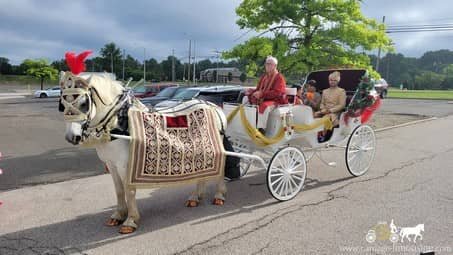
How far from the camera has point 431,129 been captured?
1305cm

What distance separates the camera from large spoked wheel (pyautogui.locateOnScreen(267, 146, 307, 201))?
5.09 metres

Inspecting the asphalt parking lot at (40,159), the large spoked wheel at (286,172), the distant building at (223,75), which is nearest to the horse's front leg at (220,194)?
the large spoked wheel at (286,172)

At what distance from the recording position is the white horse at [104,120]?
357 cm

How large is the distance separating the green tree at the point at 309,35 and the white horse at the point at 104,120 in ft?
23.1

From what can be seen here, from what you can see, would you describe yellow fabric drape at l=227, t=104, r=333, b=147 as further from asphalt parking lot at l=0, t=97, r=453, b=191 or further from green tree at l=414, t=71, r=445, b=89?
green tree at l=414, t=71, r=445, b=89

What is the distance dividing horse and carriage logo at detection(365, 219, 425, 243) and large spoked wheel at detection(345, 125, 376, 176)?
2170mm

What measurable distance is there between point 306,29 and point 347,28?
Answer: 126 centimetres

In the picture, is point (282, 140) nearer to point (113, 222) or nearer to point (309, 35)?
point (113, 222)

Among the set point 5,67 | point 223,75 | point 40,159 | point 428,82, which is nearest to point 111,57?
point 5,67

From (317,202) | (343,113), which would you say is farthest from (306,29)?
(317,202)

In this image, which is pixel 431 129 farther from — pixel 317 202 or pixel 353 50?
pixel 317 202

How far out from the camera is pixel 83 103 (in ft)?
11.8

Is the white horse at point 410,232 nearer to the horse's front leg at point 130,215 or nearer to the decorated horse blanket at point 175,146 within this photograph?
the decorated horse blanket at point 175,146

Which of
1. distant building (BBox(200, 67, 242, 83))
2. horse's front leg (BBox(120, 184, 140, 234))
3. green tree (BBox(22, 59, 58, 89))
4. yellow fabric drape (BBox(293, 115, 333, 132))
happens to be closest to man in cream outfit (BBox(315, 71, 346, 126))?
yellow fabric drape (BBox(293, 115, 333, 132))
